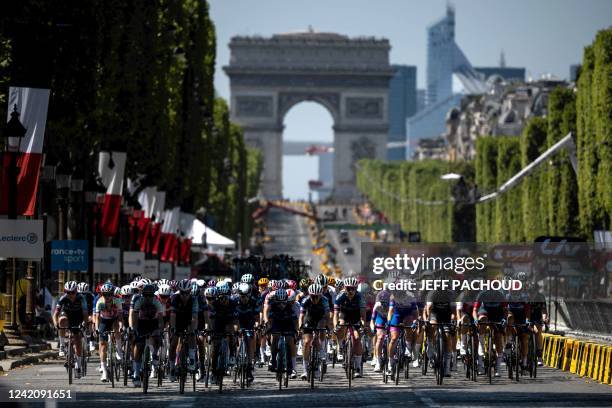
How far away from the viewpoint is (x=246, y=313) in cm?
3831

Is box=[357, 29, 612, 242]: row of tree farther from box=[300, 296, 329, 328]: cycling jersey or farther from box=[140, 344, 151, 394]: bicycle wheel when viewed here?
box=[140, 344, 151, 394]: bicycle wheel

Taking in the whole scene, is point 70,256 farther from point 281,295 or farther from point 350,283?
point 281,295

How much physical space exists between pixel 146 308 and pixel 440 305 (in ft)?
21.2

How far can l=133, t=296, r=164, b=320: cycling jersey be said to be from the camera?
120 ft

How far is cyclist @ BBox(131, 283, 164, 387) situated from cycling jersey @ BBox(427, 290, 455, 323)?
590 cm

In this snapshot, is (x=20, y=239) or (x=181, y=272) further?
(x=181, y=272)

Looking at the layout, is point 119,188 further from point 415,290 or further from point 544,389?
point 544,389

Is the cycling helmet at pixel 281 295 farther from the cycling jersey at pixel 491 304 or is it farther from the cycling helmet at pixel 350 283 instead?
the cycling jersey at pixel 491 304

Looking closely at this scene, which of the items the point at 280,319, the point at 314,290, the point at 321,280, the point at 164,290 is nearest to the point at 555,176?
the point at 321,280

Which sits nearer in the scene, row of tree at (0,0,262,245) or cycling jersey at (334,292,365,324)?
cycling jersey at (334,292,365,324)

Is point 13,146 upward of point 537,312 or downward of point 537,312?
upward

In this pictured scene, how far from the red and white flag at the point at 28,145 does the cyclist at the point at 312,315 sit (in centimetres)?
739

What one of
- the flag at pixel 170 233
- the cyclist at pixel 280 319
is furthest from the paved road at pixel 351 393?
the flag at pixel 170 233

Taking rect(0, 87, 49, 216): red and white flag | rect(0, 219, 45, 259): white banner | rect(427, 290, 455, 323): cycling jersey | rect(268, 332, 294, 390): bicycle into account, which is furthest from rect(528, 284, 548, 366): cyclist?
rect(0, 87, 49, 216): red and white flag
